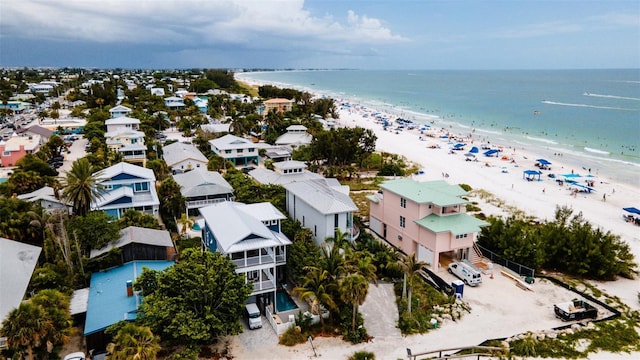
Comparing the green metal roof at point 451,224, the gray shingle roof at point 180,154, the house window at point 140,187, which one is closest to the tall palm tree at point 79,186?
the house window at point 140,187

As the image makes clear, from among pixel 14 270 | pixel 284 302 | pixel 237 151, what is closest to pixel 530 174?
pixel 237 151

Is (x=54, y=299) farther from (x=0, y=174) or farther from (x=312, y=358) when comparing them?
(x=0, y=174)

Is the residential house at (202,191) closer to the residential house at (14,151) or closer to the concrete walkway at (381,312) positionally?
the concrete walkway at (381,312)

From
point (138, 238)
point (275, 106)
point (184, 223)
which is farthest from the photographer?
point (275, 106)

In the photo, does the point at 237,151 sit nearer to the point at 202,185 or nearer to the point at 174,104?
the point at 202,185

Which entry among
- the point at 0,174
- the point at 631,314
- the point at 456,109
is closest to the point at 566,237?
the point at 631,314
